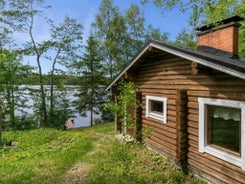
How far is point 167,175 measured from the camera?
568 cm

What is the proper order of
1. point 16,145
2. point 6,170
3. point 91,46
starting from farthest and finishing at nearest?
point 91,46 → point 16,145 → point 6,170

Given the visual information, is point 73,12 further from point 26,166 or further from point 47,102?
point 26,166

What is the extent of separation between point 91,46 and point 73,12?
3184mm

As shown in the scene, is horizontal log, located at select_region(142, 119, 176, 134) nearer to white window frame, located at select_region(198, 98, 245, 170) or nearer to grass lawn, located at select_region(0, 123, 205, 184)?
grass lawn, located at select_region(0, 123, 205, 184)

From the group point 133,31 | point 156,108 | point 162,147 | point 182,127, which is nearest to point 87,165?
point 162,147

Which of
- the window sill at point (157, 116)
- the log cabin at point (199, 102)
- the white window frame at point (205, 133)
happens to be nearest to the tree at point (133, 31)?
the log cabin at point (199, 102)

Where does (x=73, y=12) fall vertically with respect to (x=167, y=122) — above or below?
above

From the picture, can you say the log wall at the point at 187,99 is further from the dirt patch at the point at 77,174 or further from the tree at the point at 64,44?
the tree at the point at 64,44

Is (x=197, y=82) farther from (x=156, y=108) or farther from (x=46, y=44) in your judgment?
→ (x=46, y=44)

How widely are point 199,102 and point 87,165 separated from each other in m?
4.23

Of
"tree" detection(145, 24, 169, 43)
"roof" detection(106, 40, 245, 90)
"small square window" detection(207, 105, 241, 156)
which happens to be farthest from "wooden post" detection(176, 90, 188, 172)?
"tree" detection(145, 24, 169, 43)

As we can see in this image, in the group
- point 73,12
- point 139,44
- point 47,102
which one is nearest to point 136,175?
point 47,102

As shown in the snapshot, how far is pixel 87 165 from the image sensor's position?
22.4 feet

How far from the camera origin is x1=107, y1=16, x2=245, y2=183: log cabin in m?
4.44
